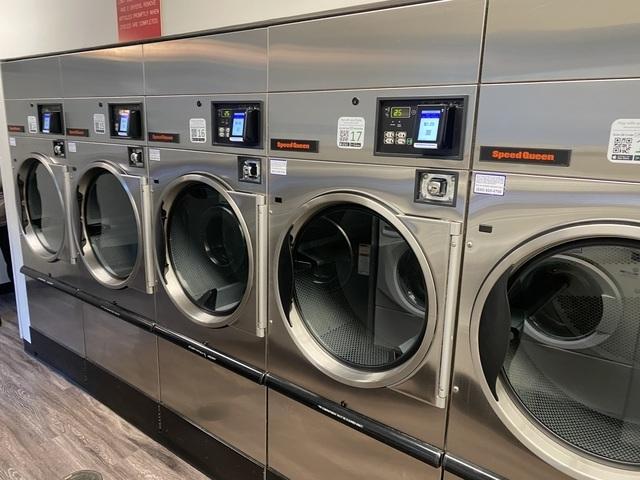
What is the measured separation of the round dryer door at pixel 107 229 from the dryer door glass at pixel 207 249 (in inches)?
12.2

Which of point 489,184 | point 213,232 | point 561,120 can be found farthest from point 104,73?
point 561,120

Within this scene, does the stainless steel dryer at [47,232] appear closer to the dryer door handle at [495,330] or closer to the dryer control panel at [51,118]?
the dryer control panel at [51,118]

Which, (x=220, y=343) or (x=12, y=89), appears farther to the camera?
(x=12, y=89)

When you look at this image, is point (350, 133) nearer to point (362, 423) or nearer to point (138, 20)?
point (362, 423)

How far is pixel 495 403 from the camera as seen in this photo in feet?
4.41

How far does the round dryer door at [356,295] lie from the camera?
159cm

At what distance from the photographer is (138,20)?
2.07m

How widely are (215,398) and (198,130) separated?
114cm

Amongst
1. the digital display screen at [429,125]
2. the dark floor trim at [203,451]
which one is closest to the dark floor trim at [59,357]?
the dark floor trim at [203,451]

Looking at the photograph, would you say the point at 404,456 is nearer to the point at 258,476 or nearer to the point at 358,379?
the point at 358,379

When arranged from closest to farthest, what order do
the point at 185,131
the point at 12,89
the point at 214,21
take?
the point at 214,21 < the point at 185,131 < the point at 12,89

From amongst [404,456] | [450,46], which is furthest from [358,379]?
[450,46]

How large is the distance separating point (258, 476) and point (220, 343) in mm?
568

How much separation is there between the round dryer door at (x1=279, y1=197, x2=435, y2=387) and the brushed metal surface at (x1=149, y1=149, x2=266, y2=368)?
0.64 ft
